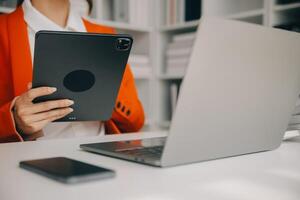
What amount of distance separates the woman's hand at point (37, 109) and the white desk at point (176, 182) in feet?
0.77

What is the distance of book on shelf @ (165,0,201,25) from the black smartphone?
2049 millimetres

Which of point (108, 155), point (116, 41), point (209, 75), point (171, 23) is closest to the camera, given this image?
point (209, 75)

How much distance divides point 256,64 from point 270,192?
0.73 ft

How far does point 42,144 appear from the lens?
892 millimetres

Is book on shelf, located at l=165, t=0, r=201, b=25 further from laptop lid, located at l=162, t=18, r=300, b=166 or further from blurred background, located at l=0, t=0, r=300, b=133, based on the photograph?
laptop lid, located at l=162, t=18, r=300, b=166


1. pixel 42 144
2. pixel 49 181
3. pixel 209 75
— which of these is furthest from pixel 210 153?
pixel 42 144

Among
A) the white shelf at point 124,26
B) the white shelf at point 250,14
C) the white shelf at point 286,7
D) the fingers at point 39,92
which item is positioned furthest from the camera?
the white shelf at point 124,26

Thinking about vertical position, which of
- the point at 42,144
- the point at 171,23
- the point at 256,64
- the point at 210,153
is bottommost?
the point at 171,23

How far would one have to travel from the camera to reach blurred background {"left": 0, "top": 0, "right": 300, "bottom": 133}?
246cm

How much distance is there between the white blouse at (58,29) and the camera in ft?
4.29

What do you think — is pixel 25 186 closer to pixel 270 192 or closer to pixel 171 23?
pixel 270 192

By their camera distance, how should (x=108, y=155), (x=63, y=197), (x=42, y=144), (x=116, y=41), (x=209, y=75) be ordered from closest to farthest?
(x=63, y=197) < (x=209, y=75) < (x=108, y=155) < (x=42, y=144) < (x=116, y=41)


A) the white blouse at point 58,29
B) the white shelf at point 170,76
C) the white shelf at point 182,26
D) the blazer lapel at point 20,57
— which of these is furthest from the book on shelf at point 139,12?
the blazer lapel at point 20,57

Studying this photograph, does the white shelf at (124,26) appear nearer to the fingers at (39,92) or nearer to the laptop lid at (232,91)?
the fingers at (39,92)
